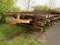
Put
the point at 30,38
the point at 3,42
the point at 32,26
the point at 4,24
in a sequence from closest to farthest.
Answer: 1. the point at 3,42
2. the point at 30,38
3. the point at 32,26
4. the point at 4,24

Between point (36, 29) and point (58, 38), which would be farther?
point (36, 29)

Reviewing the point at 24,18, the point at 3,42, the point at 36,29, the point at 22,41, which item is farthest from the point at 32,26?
the point at 3,42

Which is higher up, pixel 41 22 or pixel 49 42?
pixel 41 22

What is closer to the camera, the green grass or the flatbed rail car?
the green grass

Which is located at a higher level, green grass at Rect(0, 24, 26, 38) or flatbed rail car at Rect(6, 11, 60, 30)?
flatbed rail car at Rect(6, 11, 60, 30)

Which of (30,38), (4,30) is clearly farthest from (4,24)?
(30,38)

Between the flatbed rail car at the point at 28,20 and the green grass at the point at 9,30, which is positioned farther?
the flatbed rail car at the point at 28,20

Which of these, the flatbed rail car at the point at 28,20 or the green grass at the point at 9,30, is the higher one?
the flatbed rail car at the point at 28,20

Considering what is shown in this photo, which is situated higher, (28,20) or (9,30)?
(28,20)

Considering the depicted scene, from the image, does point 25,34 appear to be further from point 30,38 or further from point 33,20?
point 33,20

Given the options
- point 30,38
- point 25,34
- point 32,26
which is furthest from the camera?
point 32,26

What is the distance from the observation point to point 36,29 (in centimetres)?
859

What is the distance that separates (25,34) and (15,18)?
2174mm

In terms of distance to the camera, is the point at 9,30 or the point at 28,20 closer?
the point at 9,30
